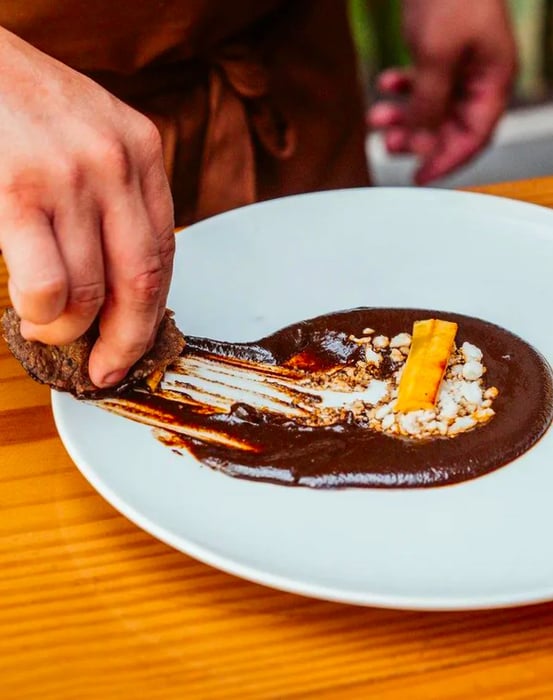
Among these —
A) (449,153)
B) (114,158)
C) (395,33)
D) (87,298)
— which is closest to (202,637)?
(87,298)

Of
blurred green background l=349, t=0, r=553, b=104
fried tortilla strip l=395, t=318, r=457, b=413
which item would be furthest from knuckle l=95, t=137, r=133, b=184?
blurred green background l=349, t=0, r=553, b=104

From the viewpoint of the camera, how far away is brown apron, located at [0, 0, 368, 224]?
1328mm

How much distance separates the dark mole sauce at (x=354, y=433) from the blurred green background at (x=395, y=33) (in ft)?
6.85

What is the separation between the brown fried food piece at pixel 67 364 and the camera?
0.96 m

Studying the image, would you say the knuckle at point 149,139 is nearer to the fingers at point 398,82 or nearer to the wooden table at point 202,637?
the wooden table at point 202,637

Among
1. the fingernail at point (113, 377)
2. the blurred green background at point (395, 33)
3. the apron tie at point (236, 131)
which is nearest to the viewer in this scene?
the fingernail at point (113, 377)

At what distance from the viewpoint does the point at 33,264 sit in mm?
794

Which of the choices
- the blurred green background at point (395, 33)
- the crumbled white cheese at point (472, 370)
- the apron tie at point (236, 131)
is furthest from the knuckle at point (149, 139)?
the blurred green background at point (395, 33)

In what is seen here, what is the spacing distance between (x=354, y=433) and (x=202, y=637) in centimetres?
26

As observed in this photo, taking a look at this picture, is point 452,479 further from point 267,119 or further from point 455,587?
point 267,119

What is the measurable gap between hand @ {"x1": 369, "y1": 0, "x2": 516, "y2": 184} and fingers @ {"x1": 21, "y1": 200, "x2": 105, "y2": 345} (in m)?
0.92

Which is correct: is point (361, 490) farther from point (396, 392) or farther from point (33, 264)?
point (33, 264)

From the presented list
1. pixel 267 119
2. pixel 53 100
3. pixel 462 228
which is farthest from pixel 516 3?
pixel 53 100

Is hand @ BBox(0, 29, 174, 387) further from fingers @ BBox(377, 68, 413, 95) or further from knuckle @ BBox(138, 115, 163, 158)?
fingers @ BBox(377, 68, 413, 95)
